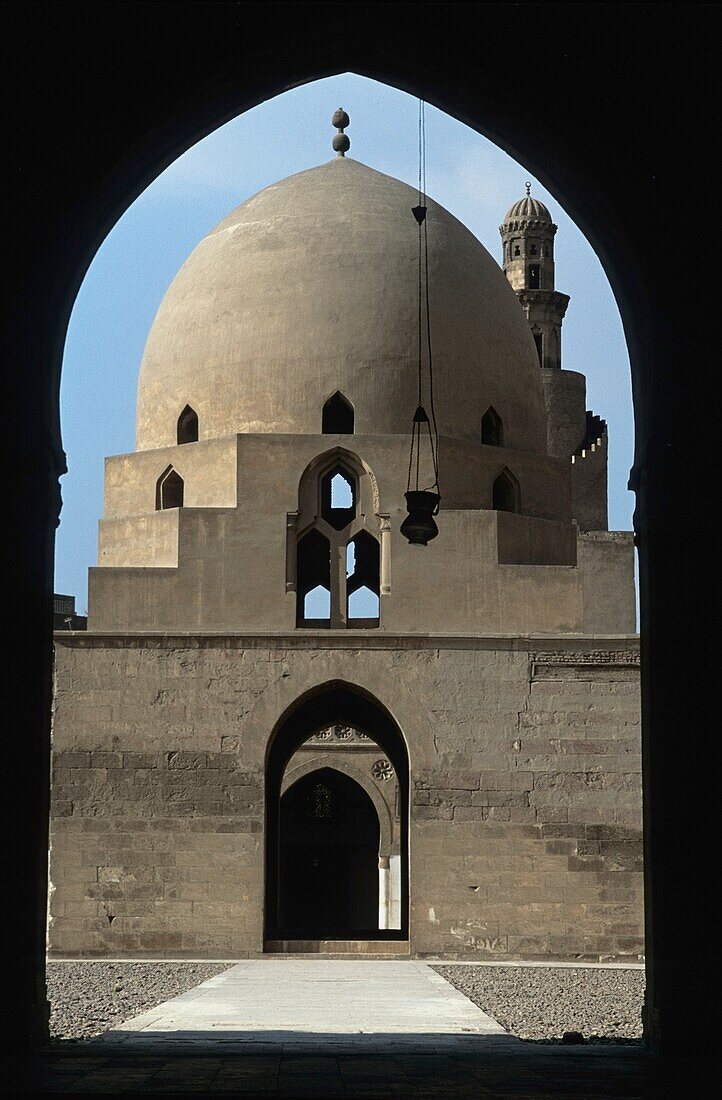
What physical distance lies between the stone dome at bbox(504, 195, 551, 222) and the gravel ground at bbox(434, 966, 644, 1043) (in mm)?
32557

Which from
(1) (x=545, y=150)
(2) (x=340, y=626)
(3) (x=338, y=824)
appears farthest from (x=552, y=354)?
(1) (x=545, y=150)

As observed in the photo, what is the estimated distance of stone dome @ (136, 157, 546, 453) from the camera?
71.1ft

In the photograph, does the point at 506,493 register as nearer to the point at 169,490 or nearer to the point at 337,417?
the point at 337,417

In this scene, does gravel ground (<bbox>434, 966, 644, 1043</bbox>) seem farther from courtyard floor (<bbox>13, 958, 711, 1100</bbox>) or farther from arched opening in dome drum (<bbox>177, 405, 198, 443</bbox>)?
arched opening in dome drum (<bbox>177, 405, 198, 443</bbox>)

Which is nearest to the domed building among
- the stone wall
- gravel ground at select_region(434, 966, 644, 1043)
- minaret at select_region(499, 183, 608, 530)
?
the stone wall

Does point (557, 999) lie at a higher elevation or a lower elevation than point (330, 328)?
lower

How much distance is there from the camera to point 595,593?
21781mm

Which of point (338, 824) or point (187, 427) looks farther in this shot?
point (338, 824)

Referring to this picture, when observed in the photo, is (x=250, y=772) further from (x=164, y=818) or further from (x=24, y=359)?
(x=24, y=359)

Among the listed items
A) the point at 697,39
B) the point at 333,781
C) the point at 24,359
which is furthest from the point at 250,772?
the point at 333,781

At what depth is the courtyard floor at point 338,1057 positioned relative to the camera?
7484mm

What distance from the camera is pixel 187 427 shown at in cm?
2247

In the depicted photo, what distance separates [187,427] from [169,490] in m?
0.85

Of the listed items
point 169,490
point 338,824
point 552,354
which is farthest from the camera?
point 552,354
